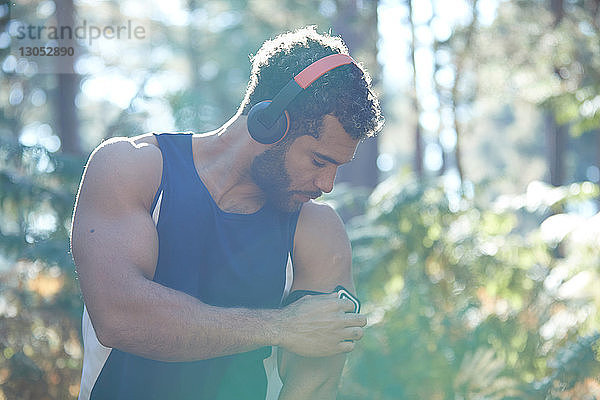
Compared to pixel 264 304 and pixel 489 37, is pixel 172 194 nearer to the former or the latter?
pixel 264 304

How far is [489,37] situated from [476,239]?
8470 mm

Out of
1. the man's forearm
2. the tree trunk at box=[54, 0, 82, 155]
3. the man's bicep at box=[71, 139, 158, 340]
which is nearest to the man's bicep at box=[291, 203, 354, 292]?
the man's forearm

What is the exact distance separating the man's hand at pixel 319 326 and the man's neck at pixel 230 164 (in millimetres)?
401

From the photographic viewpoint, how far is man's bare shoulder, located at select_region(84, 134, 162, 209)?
186cm

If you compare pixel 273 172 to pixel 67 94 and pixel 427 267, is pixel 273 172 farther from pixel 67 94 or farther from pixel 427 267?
pixel 67 94

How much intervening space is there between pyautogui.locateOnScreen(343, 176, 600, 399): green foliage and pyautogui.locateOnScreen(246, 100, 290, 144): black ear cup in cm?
250

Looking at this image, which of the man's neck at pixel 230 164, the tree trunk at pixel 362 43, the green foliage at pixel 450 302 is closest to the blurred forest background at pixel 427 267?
the green foliage at pixel 450 302

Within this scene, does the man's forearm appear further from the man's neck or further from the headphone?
the headphone

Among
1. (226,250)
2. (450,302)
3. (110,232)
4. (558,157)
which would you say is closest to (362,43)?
(558,157)

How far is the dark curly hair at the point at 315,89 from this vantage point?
2045 mm

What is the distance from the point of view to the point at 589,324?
448 cm

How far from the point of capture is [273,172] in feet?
6.86

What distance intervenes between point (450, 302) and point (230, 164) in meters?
4.06

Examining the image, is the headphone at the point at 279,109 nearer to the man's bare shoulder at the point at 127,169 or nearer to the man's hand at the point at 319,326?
the man's bare shoulder at the point at 127,169
